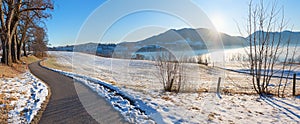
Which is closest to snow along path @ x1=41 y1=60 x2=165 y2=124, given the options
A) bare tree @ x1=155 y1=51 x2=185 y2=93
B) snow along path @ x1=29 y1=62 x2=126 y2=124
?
snow along path @ x1=29 y1=62 x2=126 y2=124

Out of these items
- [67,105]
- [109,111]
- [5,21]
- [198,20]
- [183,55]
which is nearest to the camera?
[109,111]

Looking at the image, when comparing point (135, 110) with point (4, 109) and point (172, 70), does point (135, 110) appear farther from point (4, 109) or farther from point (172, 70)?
point (172, 70)

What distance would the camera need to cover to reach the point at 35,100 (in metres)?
6.05

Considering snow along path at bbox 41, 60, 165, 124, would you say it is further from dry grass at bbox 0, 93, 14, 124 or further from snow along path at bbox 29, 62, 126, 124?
dry grass at bbox 0, 93, 14, 124

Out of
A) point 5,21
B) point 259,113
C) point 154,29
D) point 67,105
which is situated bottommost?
point 259,113

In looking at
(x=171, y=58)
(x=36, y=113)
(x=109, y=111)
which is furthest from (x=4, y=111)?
(x=171, y=58)

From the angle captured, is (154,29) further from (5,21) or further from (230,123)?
(5,21)

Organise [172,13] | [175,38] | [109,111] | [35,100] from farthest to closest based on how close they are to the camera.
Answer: [175,38], [172,13], [35,100], [109,111]

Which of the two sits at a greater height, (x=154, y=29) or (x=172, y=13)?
(x=172, y=13)

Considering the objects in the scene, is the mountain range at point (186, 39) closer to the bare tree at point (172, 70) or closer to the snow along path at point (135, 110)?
the bare tree at point (172, 70)

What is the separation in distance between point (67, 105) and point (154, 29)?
6001 millimetres

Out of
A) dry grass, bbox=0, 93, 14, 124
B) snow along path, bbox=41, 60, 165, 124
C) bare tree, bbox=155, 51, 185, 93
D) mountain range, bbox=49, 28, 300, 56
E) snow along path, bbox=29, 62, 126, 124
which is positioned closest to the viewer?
dry grass, bbox=0, 93, 14, 124

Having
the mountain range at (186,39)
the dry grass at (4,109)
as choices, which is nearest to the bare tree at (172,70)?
the mountain range at (186,39)

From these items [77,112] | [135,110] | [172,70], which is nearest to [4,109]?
[77,112]
